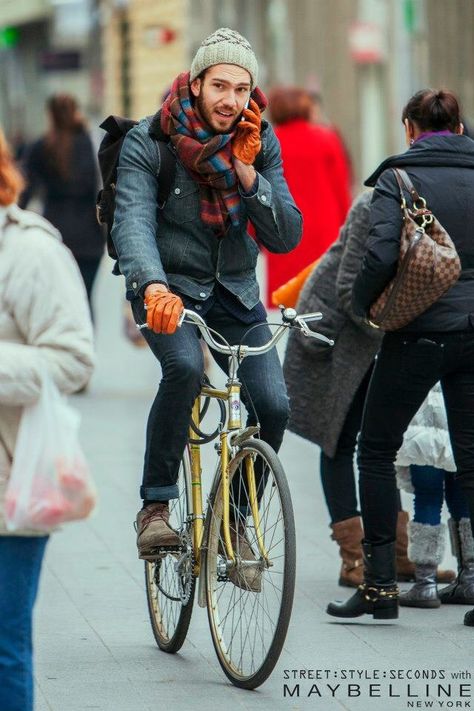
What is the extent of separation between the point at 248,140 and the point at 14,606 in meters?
2.07

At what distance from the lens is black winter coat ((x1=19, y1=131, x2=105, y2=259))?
1311cm

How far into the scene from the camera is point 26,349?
A: 14.2 ft

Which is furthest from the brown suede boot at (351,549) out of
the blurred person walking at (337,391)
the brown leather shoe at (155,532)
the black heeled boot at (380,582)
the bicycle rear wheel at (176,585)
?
the brown leather shoe at (155,532)

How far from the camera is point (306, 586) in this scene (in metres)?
7.26

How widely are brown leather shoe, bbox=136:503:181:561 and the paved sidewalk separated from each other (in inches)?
14.8

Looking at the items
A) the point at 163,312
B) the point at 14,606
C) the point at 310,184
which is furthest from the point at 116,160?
the point at 310,184

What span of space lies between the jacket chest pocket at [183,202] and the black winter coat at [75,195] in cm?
709

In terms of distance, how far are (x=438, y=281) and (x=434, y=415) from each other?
1.10 m

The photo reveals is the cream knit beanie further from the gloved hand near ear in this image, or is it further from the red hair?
the red hair

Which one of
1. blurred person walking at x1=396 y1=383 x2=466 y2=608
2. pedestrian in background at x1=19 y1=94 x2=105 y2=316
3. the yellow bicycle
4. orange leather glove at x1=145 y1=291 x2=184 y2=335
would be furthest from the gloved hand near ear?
pedestrian in background at x1=19 y1=94 x2=105 y2=316

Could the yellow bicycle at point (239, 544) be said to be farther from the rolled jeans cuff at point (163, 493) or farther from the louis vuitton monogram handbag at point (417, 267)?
the louis vuitton monogram handbag at point (417, 267)

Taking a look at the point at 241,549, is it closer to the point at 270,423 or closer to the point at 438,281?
the point at 270,423

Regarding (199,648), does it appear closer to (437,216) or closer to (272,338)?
(272,338)

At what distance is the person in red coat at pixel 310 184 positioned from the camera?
11602 mm
